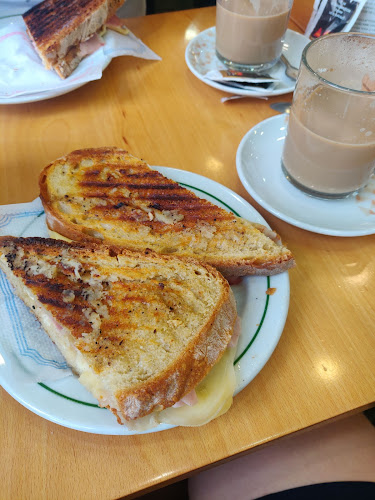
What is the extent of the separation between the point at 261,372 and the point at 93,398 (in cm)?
38

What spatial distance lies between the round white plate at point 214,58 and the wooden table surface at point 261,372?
0.19 feet

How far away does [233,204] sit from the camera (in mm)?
1180

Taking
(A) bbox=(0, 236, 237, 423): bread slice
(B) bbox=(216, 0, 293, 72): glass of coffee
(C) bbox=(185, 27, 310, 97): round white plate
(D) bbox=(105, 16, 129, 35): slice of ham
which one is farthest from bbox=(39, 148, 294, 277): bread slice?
(D) bbox=(105, 16, 129, 35): slice of ham

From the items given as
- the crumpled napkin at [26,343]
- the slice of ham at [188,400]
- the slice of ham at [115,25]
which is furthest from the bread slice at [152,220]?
the slice of ham at [115,25]

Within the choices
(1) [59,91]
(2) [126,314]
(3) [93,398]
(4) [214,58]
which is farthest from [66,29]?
(3) [93,398]

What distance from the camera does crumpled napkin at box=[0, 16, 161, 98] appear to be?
1.52 metres

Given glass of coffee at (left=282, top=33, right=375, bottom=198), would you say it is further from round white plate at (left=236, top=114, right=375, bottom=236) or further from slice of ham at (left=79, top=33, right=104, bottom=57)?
slice of ham at (left=79, top=33, right=104, bottom=57)

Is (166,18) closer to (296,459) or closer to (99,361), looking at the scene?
(99,361)

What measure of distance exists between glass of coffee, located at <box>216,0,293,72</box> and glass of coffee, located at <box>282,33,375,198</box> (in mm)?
456

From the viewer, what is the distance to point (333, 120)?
1.08 meters

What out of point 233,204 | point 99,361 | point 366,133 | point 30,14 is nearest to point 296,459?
point 99,361

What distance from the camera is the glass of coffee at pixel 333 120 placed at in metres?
1.05

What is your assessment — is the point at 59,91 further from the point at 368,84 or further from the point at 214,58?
the point at 368,84

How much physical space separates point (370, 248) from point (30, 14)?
5.45ft
